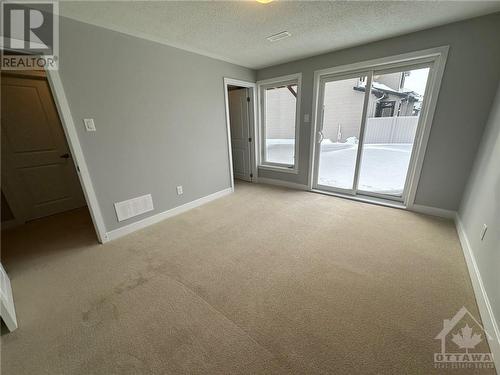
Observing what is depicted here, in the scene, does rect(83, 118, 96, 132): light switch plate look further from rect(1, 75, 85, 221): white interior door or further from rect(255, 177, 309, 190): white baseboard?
rect(255, 177, 309, 190): white baseboard

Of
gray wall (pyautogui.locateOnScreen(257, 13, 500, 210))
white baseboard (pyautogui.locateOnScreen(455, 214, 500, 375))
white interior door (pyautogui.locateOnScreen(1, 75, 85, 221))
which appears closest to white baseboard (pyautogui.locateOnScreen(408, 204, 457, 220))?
gray wall (pyautogui.locateOnScreen(257, 13, 500, 210))

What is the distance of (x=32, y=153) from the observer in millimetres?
3012

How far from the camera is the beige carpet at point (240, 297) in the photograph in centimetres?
117

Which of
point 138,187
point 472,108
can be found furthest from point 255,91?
point 472,108

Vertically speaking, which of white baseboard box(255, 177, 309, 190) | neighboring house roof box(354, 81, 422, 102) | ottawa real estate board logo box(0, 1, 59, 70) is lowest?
white baseboard box(255, 177, 309, 190)

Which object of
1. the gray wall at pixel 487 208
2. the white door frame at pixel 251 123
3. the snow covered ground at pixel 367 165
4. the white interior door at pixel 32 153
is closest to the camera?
the gray wall at pixel 487 208

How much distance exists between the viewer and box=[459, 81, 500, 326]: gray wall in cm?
137

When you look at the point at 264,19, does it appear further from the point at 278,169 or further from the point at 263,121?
the point at 278,169

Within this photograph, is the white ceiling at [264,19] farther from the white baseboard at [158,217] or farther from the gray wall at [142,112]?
the white baseboard at [158,217]

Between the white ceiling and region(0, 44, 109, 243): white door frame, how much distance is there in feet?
2.12

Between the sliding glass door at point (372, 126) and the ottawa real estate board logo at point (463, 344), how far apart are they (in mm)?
2112

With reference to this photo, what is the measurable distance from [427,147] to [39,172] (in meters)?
5.79

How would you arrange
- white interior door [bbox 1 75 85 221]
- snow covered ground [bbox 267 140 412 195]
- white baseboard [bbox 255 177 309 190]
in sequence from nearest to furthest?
white interior door [bbox 1 75 85 221]
snow covered ground [bbox 267 140 412 195]
white baseboard [bbox 255 177 309 190]

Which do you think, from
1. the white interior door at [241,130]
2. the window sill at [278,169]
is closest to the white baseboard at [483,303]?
the window sill at [278,169]
